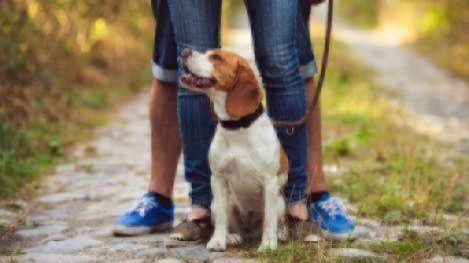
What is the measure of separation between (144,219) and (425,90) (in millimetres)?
7804

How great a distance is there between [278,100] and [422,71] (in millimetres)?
10385

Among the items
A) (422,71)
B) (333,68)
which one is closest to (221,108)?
(333,68)

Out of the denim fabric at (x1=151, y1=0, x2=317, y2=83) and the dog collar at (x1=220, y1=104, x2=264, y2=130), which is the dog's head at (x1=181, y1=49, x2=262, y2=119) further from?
the denim fabric at (x1=151, y1=0, x2=317, y2=83)

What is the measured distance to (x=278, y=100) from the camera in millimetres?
3221

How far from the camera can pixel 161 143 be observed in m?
3.75

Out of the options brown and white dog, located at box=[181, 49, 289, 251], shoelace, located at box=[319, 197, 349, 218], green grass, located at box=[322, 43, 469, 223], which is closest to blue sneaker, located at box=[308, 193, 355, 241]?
shoelace, located at box=[319, 197, 349, 218]

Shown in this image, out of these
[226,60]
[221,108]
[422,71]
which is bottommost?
[422,71]

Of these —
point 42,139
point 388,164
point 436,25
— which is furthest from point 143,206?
point 436,25

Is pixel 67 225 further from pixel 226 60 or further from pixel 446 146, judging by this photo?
pixel 446 146

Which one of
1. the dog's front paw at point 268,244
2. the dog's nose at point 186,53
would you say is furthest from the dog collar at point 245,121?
the dog's front paw at point 268,244

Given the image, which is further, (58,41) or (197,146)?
(58,41)

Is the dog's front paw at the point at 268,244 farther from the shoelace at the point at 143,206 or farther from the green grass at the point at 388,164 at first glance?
the green grass at the point at 388,164

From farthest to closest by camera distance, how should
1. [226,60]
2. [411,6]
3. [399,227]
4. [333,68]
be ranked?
[411,6], [333,68], [399,227], [226,60]

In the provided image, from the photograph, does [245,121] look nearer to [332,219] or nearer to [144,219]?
[332,219]
